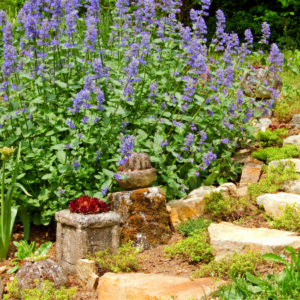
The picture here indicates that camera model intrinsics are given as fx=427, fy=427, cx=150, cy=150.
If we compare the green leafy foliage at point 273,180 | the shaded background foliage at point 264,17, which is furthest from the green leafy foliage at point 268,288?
the shaded background foliage at point 264,17

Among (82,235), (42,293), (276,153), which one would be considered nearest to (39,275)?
(42,293)

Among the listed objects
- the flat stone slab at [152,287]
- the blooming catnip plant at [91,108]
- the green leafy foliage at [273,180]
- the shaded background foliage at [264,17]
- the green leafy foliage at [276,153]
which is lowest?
the flat stone slab at [152,287]

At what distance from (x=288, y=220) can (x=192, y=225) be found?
2.82 feet

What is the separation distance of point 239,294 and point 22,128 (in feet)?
8.22

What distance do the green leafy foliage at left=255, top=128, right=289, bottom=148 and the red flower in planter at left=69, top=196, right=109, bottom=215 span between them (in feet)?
9.51

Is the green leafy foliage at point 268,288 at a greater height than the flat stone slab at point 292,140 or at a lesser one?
lesser

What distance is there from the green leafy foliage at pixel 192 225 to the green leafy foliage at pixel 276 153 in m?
1.53

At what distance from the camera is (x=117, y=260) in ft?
10.9

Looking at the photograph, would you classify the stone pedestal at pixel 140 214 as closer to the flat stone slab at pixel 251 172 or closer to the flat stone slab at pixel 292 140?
the flat stone slab at pixel 251 172

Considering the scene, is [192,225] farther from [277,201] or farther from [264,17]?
[264,17]

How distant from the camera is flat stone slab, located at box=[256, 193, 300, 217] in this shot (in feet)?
13.2

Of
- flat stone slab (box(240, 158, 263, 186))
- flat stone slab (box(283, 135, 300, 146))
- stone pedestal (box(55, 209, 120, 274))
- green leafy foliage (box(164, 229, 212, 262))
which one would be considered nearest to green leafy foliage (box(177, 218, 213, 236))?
green leafy foliage (box(164, 229, 212, 262))

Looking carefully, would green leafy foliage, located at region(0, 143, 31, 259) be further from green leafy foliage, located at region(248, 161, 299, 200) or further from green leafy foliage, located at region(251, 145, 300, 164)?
green leafy foliage, located at region(251, 145, 300, 164)

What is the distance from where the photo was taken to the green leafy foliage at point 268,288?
8.32ft
